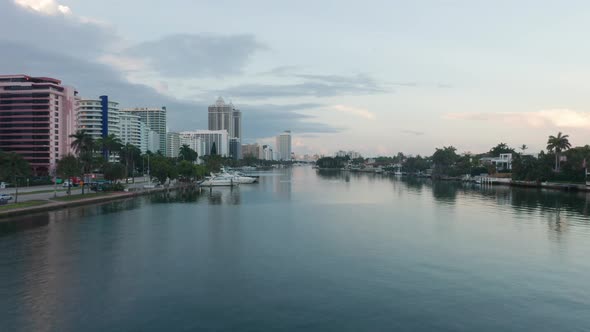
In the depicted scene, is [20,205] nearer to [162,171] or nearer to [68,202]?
[68,202]

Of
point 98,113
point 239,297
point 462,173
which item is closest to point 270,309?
point 239,297

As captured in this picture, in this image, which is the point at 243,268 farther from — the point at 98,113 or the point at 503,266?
the point at 98,113

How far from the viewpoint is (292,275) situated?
1022 inches

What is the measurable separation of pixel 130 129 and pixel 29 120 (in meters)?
68.7

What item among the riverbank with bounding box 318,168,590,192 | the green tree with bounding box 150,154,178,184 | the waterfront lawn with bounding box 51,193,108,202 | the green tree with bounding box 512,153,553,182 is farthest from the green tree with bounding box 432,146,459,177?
the waterfront lawn with bounding box 51,193,108,202

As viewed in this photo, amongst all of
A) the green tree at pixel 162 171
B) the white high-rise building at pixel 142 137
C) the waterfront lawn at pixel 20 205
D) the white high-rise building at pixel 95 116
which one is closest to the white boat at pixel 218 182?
the green tree at pixel 162 171

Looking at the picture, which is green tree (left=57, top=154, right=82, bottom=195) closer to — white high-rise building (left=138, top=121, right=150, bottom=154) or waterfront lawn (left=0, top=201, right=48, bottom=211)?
waterfront lawn (left=0, top=201, right=48, bottom=211)

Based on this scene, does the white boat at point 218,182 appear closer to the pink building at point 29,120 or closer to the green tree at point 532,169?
the pink building at point 29,120

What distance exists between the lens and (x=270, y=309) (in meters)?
20.3

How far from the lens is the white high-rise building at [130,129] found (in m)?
173

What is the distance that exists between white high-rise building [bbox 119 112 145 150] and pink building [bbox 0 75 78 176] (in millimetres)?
61069

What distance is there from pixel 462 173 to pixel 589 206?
99.4 metres

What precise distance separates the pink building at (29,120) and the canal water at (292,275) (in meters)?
71.7

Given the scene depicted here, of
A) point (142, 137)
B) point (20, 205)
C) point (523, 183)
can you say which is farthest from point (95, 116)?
point (523, 183)
